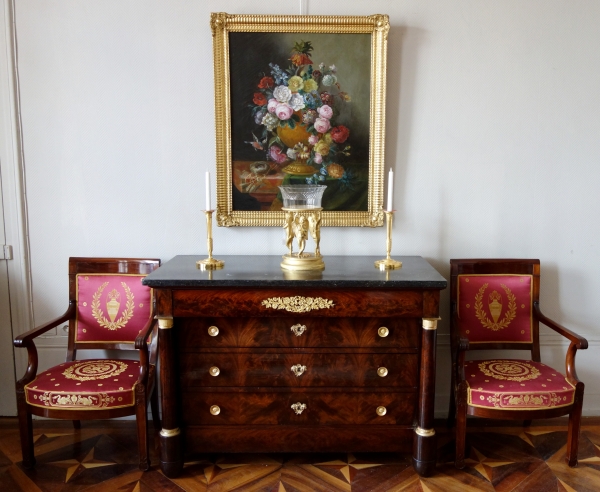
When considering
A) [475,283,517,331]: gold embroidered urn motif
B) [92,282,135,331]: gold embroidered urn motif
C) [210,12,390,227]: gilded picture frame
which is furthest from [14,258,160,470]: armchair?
[475,283,517,331]: gold embroidered urn motif

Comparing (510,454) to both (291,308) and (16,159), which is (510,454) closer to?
(291,308)

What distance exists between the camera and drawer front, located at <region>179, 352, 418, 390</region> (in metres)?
2.45

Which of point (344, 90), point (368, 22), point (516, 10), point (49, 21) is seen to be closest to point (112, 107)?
point (49, 21)

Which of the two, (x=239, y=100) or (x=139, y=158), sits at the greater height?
(x=239, y=100)

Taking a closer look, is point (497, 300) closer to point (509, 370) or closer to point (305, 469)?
point (509, 370)

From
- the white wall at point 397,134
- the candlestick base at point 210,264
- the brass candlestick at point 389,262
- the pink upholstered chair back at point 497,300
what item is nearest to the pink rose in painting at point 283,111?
the white wall at point 397,134

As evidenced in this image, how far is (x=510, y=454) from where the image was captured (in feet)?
8.79

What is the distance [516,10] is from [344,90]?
1.04 metres

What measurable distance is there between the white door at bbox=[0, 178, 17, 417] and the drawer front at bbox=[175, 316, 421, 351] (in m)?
1.27

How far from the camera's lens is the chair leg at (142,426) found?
7.88 ft

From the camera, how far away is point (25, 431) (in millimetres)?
2473

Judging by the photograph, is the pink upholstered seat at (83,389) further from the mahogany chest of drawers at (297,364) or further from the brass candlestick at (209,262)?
the brass candlestick at (209,262)

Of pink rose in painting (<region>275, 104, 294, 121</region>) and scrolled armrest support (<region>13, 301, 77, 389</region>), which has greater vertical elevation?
pink rose in painting (<region>275, 104, 294, 121</region>)

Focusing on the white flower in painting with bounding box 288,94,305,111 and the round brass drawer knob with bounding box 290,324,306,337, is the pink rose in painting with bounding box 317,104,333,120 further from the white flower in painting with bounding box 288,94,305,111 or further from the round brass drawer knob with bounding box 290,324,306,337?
the round brass drawer knob with bounding box 290,324,306,337
